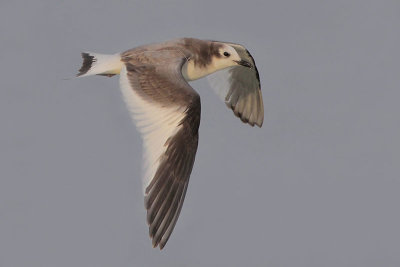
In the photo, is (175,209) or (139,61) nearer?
(175,209)

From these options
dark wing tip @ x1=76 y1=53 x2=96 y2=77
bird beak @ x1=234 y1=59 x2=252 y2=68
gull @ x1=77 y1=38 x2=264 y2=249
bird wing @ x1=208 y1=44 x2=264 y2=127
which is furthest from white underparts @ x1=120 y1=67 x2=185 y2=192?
bird wing @ x1=208 y1=44 x2=264 y2=127

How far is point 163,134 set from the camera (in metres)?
11.5

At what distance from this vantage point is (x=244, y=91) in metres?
14.9

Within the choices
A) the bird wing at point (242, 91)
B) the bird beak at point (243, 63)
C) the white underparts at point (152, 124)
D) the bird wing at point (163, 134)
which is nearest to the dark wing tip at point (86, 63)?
the bird wing at point (163, 134)

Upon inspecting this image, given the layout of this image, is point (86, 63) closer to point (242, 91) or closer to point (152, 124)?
point (152, 124)

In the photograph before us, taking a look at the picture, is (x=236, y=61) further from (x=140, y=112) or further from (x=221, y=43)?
(x=140, y=112)

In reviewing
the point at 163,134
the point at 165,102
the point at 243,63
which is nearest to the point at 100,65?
the point at 165,102

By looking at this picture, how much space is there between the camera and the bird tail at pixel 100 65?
504 inches

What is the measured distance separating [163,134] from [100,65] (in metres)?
1.95

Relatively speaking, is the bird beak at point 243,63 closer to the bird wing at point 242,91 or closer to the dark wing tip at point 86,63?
the bird wing at point 242,91

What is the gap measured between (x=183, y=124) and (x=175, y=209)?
1.07 meters

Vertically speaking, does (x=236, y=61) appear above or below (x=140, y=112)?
above

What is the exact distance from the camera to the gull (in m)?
11.1

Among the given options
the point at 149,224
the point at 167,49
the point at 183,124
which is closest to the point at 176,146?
the point at 183,124
